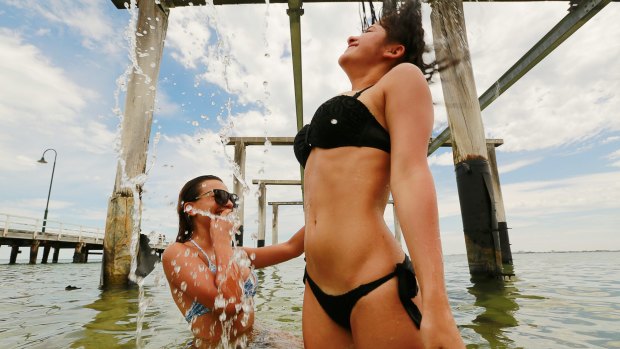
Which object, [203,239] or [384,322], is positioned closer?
[384,322]

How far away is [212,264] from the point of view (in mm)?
2637

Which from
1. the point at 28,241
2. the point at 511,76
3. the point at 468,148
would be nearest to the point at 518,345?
the point at 468,148

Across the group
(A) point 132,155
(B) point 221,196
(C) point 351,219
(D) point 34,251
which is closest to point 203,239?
(B) point 221,196

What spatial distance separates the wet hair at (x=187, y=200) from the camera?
111 inches

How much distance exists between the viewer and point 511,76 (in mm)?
5648

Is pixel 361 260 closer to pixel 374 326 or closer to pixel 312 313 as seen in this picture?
pixel 374 326

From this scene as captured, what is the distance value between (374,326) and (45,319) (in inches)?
188

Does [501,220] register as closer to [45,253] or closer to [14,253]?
[14,253]

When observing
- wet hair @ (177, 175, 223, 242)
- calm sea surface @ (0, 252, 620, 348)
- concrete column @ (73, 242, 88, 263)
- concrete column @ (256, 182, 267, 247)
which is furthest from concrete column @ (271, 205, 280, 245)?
wet hair @ (177, 175, 223, 242)

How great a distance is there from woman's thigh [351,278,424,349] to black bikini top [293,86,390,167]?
1.79ft

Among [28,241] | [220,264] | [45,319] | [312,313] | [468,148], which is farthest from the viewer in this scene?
[28,241]

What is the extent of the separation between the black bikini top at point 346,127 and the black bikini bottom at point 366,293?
47 cm

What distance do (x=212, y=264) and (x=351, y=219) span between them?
1.69 meters

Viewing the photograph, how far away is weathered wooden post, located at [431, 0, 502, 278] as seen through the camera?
505 cm
